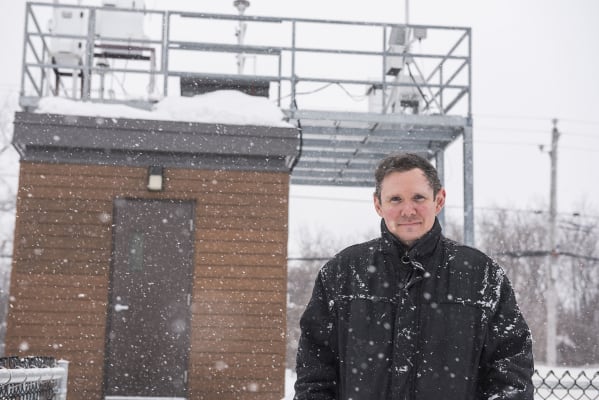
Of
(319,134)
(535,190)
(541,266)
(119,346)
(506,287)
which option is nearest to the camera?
(506,287)

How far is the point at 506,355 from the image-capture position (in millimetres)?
2340

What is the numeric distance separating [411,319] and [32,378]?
3.52 m

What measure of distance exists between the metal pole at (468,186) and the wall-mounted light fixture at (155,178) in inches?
161

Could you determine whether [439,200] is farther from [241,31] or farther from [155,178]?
[241,31]

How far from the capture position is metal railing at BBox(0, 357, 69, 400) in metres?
4.46

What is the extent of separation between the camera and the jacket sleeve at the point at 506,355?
2.28 metres

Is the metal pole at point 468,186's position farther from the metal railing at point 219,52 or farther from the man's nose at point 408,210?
the man's nose at point 408,210

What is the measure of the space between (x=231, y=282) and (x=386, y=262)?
5673 mm

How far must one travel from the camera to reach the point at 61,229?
7938mm

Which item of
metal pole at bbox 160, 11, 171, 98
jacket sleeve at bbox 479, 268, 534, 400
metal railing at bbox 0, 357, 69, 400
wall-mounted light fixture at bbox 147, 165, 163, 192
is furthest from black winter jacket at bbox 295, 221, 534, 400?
metal pole at bbox 160, 11, 171, 98

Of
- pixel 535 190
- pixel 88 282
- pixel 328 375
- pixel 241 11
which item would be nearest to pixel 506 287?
pixel 328 375

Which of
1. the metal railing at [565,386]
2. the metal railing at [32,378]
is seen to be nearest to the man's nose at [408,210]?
A: the metal railing at [32,378]

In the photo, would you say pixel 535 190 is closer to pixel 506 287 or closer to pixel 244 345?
pixel 244 345

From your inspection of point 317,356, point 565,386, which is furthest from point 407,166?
point 565,386
